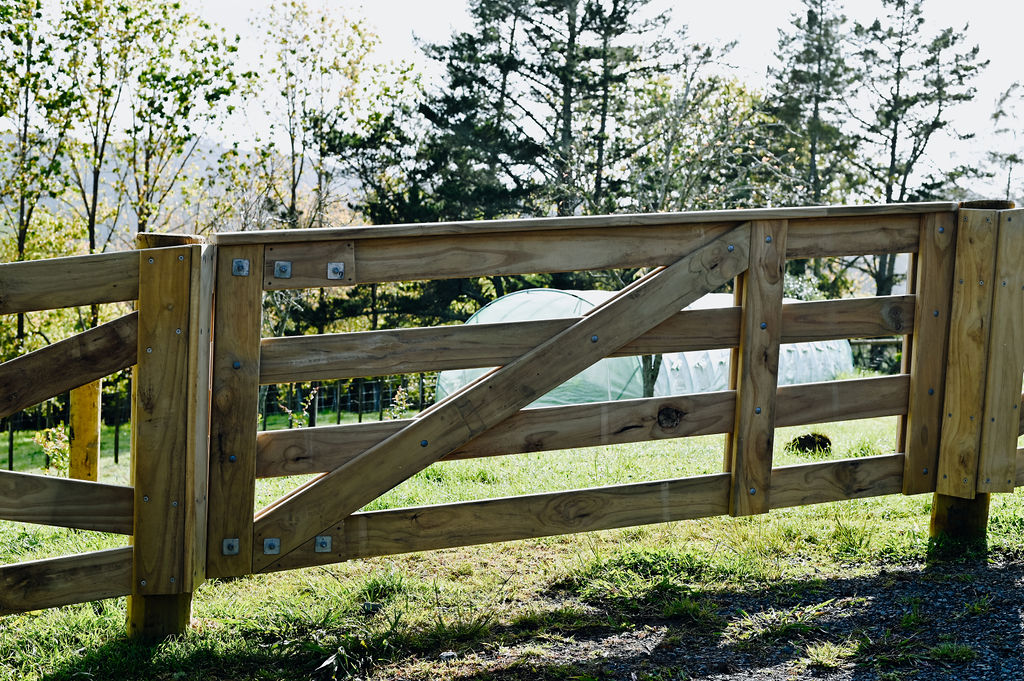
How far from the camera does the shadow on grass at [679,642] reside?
302 centimetres

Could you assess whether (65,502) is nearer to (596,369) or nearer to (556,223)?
(556,223)

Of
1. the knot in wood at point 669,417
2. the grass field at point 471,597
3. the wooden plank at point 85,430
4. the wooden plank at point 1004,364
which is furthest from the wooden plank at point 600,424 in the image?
the wooden plank at point 85,430

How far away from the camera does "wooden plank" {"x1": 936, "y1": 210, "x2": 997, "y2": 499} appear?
12.8 ft

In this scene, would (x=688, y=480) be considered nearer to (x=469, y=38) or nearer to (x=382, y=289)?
(x=382, y=289)

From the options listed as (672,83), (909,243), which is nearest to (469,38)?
(672,83)

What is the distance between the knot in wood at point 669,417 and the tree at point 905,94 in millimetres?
29449

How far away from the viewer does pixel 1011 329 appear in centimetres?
391

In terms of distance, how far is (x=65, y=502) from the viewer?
3.01 meters

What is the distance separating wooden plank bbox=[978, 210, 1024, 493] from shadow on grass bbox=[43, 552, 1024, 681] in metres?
0.49

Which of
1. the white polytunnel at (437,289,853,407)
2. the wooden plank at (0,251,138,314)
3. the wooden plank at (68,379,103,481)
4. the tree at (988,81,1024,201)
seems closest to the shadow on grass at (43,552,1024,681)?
the wooden plank at (0,251,138,314)

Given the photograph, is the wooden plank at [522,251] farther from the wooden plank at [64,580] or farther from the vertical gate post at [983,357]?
the wooden plank at [64,580]

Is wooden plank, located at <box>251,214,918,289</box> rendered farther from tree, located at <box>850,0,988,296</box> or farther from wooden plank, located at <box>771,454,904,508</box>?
tree, located at <box>850,0,988,296</box>

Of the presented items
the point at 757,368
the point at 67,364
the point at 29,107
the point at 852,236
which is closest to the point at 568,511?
the point at 757,368

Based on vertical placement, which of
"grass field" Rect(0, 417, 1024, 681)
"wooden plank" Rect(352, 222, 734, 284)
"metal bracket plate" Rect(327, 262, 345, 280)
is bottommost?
"grass field" Rect(0, 417, 1024, 681)
